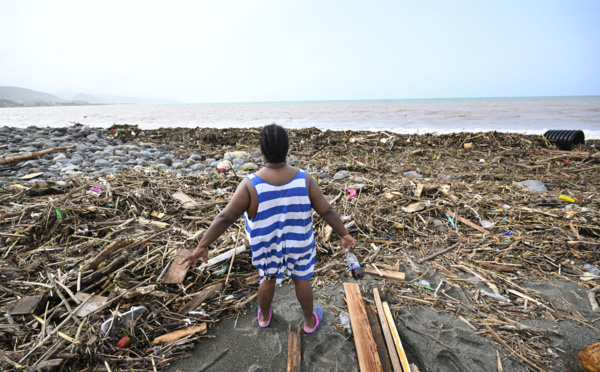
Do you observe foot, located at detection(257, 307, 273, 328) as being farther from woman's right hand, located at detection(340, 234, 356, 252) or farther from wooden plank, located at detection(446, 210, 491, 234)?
wooden plank, located at detection(446, 210, 491, 234)

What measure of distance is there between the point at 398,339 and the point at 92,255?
11.2 feet

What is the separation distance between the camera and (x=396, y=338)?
7.53 ft

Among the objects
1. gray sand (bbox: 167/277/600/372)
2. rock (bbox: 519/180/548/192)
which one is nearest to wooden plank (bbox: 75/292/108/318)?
gray sand (bbox: 167/277/600/372)

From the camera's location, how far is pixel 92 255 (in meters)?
Answer: 3.07

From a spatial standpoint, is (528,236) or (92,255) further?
(528,236)

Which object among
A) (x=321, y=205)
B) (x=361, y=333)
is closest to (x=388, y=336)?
(x=361, y=333)

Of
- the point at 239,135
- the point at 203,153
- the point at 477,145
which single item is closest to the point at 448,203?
the point at 477,145

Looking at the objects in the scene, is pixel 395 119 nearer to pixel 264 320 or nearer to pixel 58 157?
pixel 58 157

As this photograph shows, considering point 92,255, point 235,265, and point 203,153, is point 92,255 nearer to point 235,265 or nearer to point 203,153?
point 235,265

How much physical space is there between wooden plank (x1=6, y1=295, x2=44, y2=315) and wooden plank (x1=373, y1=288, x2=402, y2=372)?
313 centimetres

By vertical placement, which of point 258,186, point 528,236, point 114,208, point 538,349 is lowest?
point 538,349

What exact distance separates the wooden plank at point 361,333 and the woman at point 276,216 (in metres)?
0.53

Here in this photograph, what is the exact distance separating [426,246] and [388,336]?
71.3 inches

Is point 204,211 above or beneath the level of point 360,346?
above
